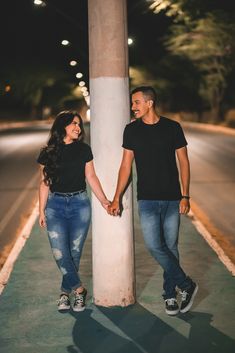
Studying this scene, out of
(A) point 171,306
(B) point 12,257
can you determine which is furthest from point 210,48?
(A) point 171,306

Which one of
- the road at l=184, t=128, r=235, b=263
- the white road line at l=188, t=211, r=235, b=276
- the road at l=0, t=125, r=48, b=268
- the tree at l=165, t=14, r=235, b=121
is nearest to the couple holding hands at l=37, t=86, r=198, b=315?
the white road line at l=188, t=211, r=235, b=276

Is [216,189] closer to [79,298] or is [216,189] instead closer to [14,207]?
[14,207]

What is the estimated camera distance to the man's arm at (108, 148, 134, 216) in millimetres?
5305

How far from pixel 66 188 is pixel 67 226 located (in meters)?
0.35

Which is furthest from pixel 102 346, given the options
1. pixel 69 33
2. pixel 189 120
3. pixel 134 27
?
pixel 69 33

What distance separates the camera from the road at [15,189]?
1033cm

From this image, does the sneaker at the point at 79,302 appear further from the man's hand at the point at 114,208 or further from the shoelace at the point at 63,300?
the man's hand at the point at 114,208

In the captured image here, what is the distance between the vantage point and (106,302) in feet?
18.2

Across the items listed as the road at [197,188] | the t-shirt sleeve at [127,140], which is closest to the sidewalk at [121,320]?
the t-shirt sleeve at [127,140]

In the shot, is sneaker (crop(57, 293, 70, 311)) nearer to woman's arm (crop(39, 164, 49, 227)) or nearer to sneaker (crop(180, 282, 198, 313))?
woman's arm (crop(39, 164, 49, 227))

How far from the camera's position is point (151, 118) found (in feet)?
17.4

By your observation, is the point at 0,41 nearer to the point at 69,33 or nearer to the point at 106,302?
the point at 69,33

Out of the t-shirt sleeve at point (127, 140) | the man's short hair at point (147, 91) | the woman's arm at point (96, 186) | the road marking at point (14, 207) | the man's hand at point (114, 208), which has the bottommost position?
the road marking at point (14, 207)

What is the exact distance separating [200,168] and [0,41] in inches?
2228
